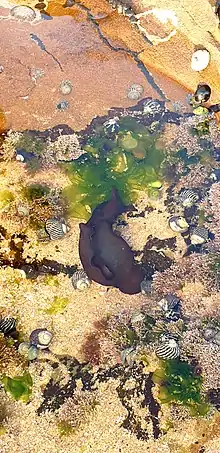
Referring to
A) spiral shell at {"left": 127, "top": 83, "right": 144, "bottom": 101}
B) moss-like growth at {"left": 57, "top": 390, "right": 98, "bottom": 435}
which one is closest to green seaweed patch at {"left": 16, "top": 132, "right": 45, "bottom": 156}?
spiral shell at {"left": 127, "top": 83, "right": 144, "bottom": 101}

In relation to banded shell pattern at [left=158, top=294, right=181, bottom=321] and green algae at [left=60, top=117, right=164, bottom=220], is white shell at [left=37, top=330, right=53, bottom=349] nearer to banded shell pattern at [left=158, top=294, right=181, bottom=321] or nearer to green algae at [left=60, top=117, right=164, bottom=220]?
banded shell pattern at [left=158, top=294, right=181, bottom=321]

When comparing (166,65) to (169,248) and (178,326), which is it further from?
(178,326)

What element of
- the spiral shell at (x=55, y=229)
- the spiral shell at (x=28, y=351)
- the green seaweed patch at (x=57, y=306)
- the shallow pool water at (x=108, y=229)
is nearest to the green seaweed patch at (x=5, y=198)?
the shallow pool water at (x=108, y=229)

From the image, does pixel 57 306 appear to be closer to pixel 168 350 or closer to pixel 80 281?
pixel 80 281

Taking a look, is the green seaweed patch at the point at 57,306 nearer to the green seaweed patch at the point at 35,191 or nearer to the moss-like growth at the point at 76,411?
the moss-like growth at the point at 76,411

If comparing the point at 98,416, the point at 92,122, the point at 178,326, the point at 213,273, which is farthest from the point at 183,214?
the point at 98,416

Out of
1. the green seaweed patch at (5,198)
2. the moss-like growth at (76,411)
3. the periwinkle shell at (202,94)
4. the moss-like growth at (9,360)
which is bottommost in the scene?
the moss-like growth at (76,411)
